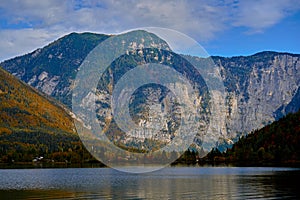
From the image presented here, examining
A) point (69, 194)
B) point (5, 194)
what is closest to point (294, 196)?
point (69, 194)

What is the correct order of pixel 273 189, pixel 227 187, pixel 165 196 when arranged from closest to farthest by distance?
pixel 165 196 → pixel 273 189 → pixel 227 187

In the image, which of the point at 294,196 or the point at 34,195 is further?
the point at 34,195

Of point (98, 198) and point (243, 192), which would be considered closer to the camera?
point (98, 198)

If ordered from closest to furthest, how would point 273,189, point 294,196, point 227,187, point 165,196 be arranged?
point 294,196 < point 165,196 < point 273,189 < point 227,187

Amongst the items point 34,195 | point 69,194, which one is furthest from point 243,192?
point 34,195

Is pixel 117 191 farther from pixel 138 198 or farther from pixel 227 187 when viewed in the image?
pixel 227 187

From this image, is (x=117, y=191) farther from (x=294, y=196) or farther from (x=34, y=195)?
(x=294, y=196)

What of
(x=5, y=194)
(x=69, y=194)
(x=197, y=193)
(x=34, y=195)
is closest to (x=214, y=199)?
(x=197, y=193)

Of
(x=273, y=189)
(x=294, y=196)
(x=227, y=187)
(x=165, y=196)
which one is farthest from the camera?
(x=227, y=187)
